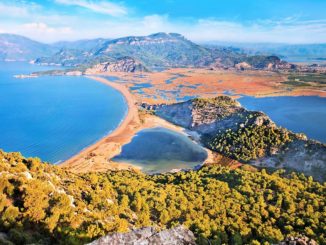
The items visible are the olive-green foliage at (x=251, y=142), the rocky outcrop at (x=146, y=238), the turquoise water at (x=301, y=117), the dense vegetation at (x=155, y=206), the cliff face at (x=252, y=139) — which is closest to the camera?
the rocky outcrop at (x=146, y=238)

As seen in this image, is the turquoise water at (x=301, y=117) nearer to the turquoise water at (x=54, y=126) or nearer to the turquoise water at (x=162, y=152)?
the turquoise water at (x=162, y=152)

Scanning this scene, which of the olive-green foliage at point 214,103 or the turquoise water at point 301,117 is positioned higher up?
the olive-green foliage at point 214,103

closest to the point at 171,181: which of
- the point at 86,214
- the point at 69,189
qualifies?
the point at 69,189

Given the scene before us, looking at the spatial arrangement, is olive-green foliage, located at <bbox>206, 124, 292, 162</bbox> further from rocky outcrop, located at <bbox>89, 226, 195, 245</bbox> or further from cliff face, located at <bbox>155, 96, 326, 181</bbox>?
rocky outcrop, located at <bbox>89, 226, 195, 245</bbox>

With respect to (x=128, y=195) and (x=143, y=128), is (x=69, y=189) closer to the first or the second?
(x=128, y=195)

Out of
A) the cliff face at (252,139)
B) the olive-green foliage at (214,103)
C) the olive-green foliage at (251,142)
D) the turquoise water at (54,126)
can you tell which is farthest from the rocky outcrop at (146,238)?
the olive-green foliage at (214,103)

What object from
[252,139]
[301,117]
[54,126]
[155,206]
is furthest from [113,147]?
[301,117]
